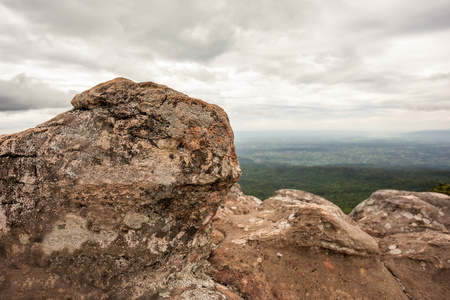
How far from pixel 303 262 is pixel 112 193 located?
21.8 ft

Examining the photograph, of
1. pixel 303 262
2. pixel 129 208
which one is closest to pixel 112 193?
pixel 129 208

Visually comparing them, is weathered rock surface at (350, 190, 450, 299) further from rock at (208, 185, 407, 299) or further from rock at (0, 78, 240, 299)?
rock at (0, 78, 240, 299)

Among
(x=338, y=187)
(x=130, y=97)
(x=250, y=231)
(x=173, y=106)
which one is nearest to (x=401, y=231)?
(x=250, y=231)

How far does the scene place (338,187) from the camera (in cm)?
12838

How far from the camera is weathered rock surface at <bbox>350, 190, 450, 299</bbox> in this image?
854 cm

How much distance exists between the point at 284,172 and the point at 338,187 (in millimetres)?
56787

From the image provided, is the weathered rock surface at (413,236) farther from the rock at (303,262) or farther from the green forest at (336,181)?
the green forest at (336,181)

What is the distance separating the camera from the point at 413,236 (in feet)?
35.3

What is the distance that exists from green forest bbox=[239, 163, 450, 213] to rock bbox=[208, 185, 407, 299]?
9908cm

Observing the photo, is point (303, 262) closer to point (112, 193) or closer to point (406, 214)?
point (112, 193)

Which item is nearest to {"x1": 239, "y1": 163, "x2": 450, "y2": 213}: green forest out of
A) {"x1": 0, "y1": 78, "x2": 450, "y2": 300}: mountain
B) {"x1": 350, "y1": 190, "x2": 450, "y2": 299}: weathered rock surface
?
{"x1": 350, "y1": 190, "x2": 450, "y2": 299}: weathered rock surface

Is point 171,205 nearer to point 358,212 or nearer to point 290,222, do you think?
point 290,222

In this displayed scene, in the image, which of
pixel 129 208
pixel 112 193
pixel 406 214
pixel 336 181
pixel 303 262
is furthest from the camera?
pixel 336 181

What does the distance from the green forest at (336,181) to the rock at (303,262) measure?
9908 cm
